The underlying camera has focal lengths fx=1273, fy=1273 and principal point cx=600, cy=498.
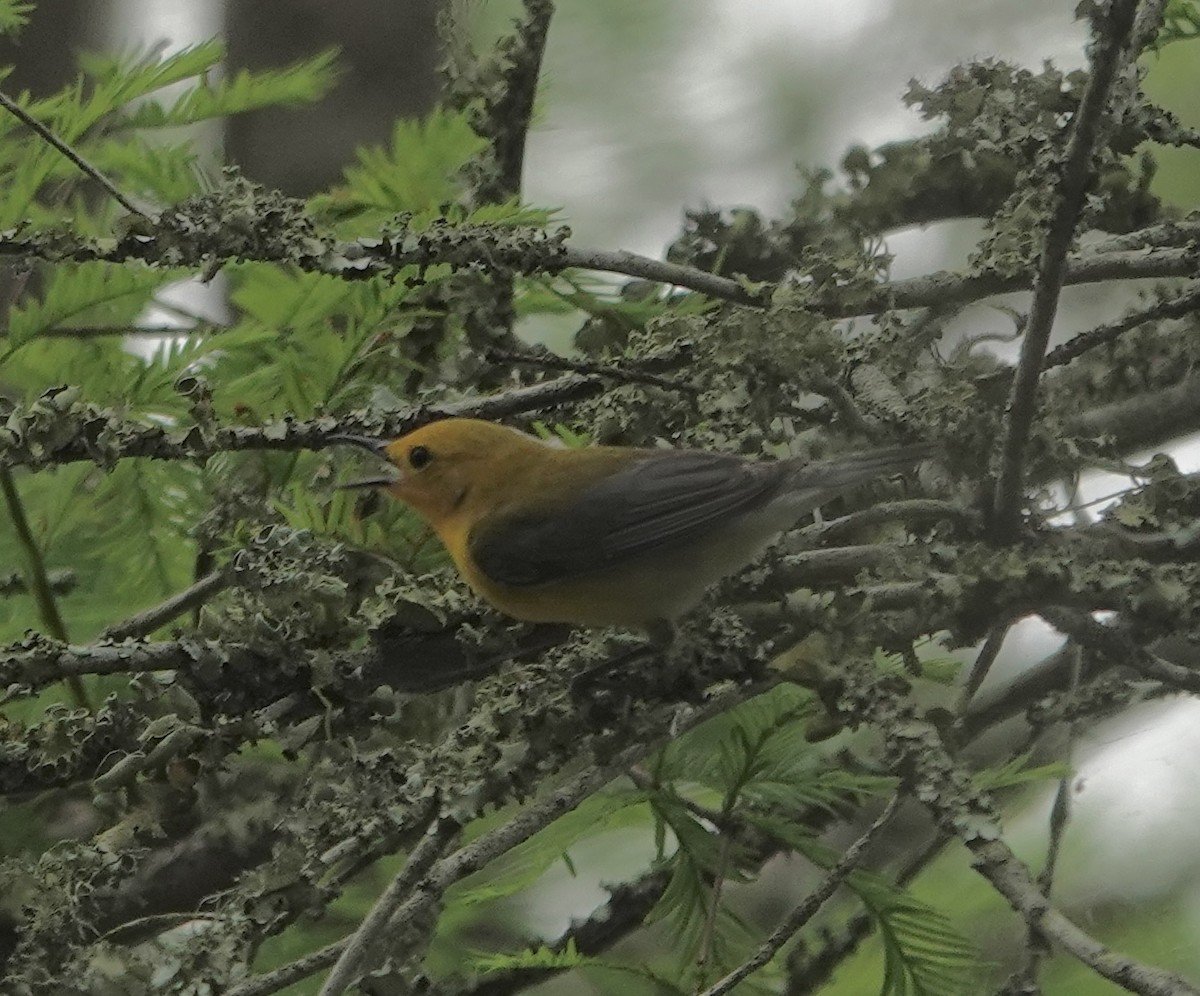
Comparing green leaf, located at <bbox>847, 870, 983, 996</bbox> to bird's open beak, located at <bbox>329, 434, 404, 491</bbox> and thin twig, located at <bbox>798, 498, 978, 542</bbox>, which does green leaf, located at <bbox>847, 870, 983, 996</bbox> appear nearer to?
thin twig, located at <bbox>798, 498, 978, 542</bbox>

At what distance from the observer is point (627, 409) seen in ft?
2.10

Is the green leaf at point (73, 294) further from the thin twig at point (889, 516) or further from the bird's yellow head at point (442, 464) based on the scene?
the thin twig at point (889, 516)

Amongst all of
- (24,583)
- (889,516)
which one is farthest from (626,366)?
(24,583)

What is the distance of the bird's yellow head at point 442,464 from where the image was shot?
2.02 feet

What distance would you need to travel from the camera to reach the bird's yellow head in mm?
615

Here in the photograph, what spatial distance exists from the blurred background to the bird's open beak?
199 mm

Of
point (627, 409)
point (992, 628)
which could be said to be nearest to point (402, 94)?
point (627, 409)

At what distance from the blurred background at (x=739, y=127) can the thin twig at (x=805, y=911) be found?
0.10ft

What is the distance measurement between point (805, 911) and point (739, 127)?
0.55 metres

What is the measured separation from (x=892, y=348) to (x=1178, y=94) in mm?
227

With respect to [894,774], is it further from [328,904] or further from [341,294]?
[341,294]

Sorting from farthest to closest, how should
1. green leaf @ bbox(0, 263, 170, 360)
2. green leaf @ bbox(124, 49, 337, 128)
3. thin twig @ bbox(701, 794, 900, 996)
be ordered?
green leaf @ bbox(124, 49, 337, 128)
green leaf @ bbox(0, 263, 170, 360)
thin twig @ bbox(701, 794, 900, 996)

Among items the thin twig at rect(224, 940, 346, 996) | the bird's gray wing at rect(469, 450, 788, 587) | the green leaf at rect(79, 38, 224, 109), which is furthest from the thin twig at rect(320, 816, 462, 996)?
the green leaf at rect(79, 38, 224, 109)

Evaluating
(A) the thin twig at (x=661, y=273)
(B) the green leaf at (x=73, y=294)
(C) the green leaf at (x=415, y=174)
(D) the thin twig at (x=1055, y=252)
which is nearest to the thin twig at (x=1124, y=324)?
(D) the thin twig at (x=1055, y=252)
